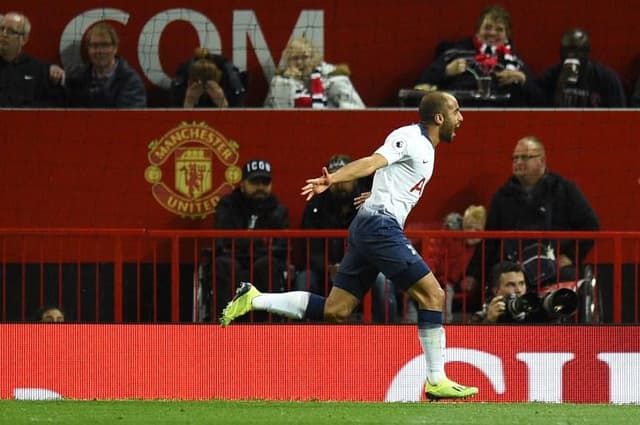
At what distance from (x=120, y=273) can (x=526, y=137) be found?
141 inches

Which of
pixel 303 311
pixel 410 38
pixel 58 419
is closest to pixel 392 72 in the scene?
pixel 410 38

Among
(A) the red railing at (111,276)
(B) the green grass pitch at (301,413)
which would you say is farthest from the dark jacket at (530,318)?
(B) the green grass pitch at (301,413)

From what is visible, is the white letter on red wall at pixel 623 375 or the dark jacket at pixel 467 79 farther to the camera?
the dark jacket at pixel 467 79

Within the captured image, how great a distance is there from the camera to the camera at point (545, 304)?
11.5 metres

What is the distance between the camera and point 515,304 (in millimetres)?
11766

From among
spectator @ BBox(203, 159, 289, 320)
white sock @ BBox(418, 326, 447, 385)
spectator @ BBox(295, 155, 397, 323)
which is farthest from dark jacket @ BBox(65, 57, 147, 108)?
white sock @ BBox(418, 326, 447, 385)

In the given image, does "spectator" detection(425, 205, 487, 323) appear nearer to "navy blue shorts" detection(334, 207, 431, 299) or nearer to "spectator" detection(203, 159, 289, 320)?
"spectator" detection(203, 159, 289, 320)

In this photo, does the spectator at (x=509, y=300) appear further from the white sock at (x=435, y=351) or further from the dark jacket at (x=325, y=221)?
the white sock at (x=435, y=351)

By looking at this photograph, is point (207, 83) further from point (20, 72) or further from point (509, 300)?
point (509, 300)

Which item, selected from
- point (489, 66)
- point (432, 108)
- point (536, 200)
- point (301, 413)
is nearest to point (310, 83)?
point (489, 66)

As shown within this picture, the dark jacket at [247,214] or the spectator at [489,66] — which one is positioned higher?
the spectator at [489,66]

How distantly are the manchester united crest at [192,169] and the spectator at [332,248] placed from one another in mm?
1120

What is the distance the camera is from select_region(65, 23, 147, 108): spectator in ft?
46.8

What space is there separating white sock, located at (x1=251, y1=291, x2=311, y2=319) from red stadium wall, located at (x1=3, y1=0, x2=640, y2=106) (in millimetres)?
5044
